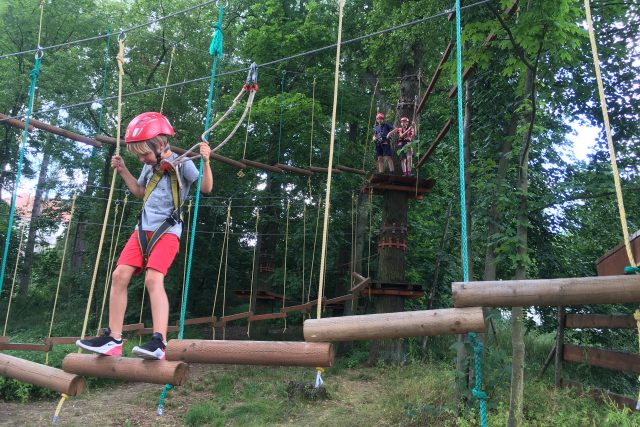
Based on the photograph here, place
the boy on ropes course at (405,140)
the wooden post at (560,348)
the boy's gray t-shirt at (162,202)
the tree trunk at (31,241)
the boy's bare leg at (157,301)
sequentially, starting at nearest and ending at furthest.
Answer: the boy's bare leg at (157,301), the boy's gray t-shirt at (162,202), the wooden post at (560,348), the boy on ropes course at (405,140), the tree trunk at (31,241)

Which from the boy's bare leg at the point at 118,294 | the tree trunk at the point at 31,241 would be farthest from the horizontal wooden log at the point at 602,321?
the tree trunk at the point at 31,241

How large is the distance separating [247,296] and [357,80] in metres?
6.20

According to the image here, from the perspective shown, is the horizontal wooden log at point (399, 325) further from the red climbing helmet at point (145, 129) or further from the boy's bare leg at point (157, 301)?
the red climbing helmet at point (145, 129)

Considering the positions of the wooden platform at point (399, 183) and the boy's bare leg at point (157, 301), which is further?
the wooden platform at point (399, 183)

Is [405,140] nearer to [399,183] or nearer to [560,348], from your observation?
[399,183]

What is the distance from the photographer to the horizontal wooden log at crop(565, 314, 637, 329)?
218 inches

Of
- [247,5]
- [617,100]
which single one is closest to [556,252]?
[617,100]

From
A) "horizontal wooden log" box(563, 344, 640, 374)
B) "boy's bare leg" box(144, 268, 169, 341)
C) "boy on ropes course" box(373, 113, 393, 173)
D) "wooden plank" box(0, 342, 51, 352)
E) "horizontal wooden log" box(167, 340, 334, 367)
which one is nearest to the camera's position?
"horizontal wooden log" box(167, 340, 334, 367)

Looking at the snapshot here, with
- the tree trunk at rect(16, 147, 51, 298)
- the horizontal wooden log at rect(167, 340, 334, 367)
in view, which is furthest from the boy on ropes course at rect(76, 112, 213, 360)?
the tree trunk at rect(16, 147, 51, 298)

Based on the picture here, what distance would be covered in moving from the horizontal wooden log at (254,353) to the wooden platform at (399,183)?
5677 mm

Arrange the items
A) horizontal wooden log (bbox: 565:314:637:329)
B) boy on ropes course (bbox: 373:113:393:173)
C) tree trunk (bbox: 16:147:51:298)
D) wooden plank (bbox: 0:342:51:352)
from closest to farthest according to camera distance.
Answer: horizontal wooden log (bbox: 565:314:637:329) → wooden plank (bbox: 0:342:51:352) → boy on ropes course (bbox: 373:113:393:173) → tree trunk (bbox: 16:147:51:298)

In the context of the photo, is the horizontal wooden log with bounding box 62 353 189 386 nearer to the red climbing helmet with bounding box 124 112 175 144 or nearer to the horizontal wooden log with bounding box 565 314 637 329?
the red climbing helmet with bounding box 124 112 175 144

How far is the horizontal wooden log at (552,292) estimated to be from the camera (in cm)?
228

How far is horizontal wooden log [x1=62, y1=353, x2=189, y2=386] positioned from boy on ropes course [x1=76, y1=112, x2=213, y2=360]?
0.17 ft
